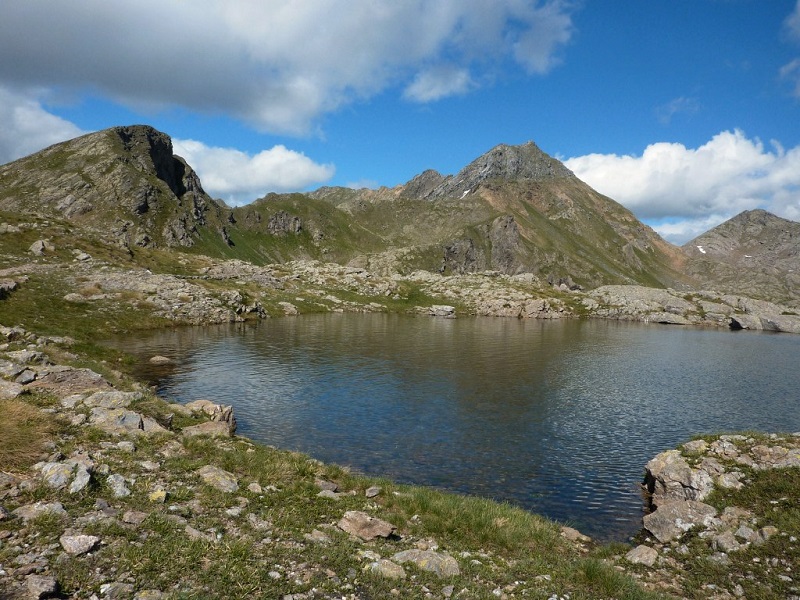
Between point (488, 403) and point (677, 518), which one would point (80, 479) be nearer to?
point (677, 518)

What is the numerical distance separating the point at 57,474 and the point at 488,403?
119 ft

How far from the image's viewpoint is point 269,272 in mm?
157500

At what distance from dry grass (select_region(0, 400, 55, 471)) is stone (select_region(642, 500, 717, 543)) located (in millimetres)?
25524

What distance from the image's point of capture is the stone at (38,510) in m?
12.3

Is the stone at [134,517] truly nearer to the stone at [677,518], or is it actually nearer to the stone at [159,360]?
the stone at [677,518]

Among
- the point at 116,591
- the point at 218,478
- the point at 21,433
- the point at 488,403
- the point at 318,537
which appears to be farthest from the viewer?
the point at 488,403

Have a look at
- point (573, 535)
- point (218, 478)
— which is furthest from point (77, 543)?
point (573, 535)

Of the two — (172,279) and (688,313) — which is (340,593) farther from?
(688,313)

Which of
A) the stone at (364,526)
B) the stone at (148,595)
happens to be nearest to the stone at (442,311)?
the stone at (364,526)

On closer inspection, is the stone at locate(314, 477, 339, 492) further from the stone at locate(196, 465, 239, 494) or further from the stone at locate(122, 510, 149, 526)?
the stone at locate(122, 510, 149, 526)

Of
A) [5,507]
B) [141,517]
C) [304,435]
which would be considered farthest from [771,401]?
[5,507]

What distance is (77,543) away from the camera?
1138 centimetres

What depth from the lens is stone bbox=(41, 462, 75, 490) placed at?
14055 millimetres

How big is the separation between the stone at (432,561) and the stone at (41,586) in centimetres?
887
